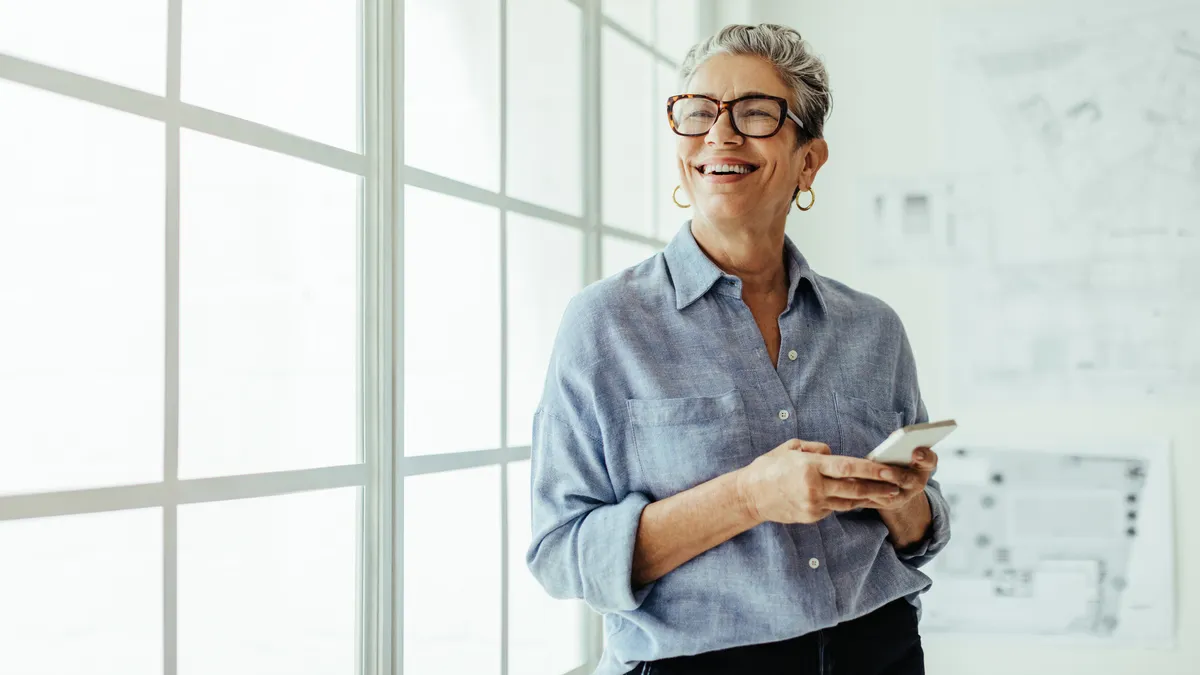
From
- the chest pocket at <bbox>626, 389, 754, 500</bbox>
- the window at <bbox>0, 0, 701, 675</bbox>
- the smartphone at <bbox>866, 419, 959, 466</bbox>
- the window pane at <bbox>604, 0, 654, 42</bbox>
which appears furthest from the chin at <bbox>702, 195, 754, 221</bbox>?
the window pane at <bbox>604, 0, 654, 42</bbox>

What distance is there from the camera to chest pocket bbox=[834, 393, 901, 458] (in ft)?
4.35

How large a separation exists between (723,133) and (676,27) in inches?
62.0

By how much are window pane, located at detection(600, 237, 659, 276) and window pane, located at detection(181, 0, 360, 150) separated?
0.91 meters

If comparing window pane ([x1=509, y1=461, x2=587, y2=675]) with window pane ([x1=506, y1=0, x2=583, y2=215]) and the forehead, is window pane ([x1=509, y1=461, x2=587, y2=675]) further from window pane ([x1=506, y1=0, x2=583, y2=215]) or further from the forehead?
the forehead

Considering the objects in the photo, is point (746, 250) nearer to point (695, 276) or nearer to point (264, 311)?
point (695, 276)

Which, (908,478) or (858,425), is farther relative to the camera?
(858,425)

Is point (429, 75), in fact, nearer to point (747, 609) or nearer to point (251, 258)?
point (251, 258)

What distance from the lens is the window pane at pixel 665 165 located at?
8.78ft

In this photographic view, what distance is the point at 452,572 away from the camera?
177 cm

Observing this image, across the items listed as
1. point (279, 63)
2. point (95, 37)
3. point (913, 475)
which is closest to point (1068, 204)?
point (913, 475)

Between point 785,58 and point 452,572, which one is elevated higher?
point 785,58

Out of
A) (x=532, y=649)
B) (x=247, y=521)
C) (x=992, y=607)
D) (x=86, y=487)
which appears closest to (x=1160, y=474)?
(x=992, y=607)

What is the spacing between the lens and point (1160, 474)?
254cm

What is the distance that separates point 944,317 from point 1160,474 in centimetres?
65
